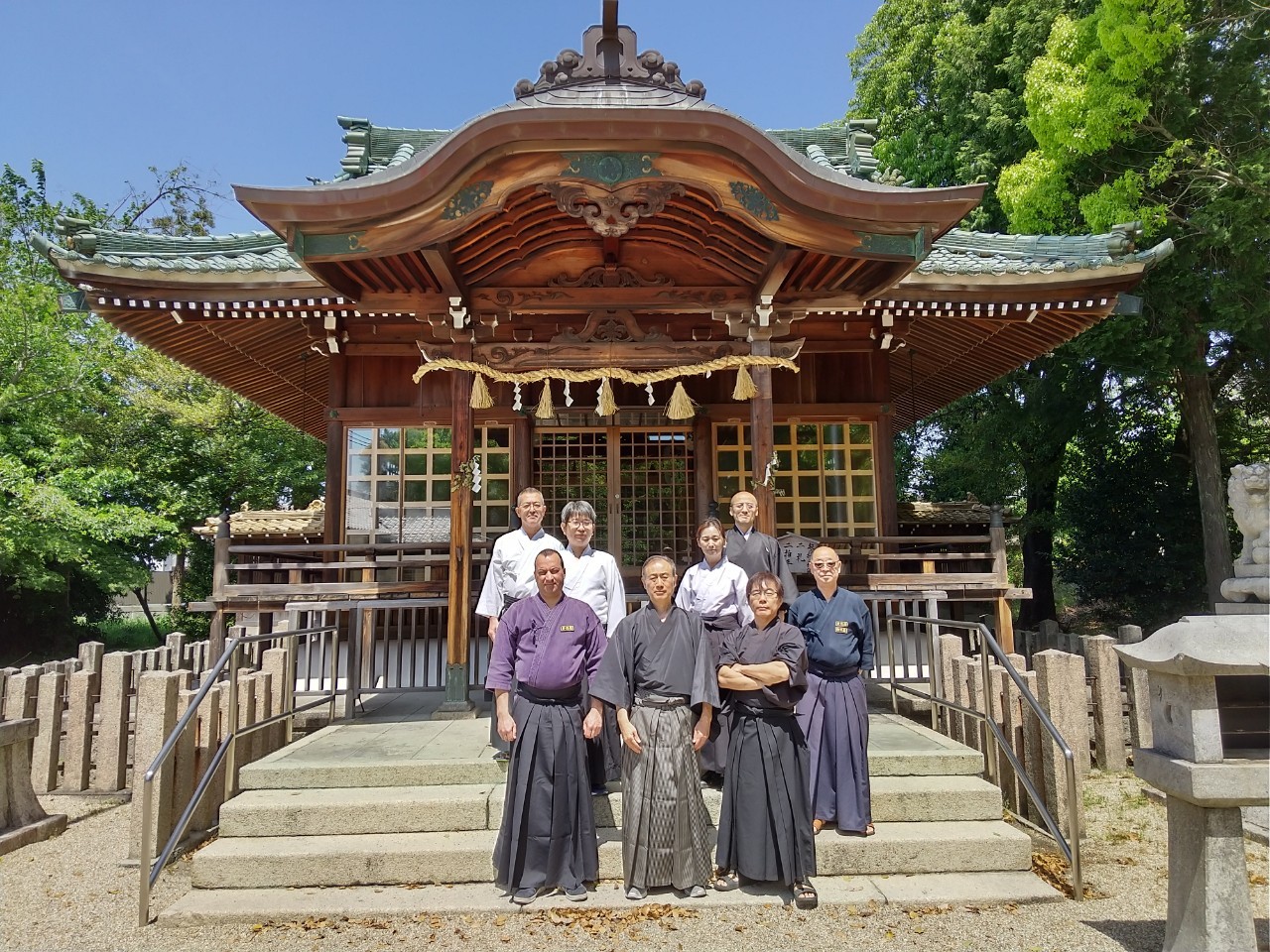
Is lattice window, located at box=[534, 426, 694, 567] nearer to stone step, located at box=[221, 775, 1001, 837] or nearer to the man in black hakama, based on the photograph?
stone step, located at box=[221, 775, 1001, 837]

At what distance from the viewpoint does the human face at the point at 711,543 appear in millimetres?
4828

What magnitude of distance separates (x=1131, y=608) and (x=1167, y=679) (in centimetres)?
1513

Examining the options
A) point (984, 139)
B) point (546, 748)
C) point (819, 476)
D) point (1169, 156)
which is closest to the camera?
point (546, 748)

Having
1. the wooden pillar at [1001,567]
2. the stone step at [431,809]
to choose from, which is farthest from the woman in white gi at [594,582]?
the wooden pillar at [1001,567]

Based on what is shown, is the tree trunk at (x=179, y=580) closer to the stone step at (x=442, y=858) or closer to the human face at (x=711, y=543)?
the stone step at (x=442, y=858)

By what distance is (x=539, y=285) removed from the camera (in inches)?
269

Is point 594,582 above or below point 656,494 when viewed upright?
below

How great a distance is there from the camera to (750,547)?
527cm

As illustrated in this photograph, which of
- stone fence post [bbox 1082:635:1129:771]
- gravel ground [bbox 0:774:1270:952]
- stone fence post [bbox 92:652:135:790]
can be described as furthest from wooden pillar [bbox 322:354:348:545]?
stone fence post [bbox 1082:635:1129:771]

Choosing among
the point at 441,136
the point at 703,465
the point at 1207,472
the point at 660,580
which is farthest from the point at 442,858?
the point at 1207,472

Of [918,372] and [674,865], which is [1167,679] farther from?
[918,372]

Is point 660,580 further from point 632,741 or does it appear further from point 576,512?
point 576,512

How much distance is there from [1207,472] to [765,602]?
1071 cm

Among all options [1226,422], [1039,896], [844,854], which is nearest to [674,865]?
[844,854]
